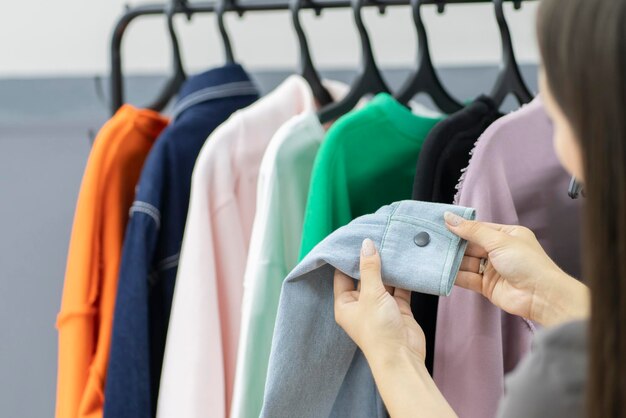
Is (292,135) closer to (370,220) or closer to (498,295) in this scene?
(370,220)

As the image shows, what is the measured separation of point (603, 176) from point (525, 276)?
0.35 metres

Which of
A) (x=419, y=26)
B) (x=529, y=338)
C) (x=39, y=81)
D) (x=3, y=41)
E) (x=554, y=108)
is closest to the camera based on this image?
(x=554, y=108)

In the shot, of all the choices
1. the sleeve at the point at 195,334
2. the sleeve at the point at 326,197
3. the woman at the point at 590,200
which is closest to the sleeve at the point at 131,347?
the sleeve at the point at 195,334

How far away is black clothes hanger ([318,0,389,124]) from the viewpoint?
1133 millimetres

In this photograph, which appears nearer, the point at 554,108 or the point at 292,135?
the point at 554,108

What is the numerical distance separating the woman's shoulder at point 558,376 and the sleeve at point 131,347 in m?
0.59

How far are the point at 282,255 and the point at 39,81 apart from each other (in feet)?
2.74

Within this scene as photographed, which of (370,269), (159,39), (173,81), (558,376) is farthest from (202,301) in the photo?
(159,39)

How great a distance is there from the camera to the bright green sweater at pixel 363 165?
100 centimetres

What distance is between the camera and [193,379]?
1051mm

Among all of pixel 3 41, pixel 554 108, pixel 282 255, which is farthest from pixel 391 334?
pixel 3 41

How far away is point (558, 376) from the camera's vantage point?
22.6 inches

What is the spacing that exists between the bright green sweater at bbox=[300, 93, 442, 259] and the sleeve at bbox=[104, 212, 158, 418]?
21 cm

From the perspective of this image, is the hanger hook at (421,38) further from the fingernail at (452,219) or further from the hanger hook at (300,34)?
the fingernail at (452,219)
